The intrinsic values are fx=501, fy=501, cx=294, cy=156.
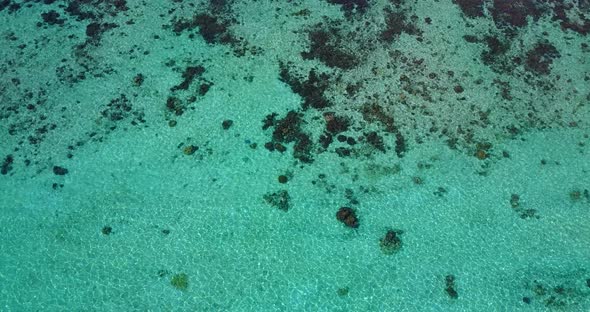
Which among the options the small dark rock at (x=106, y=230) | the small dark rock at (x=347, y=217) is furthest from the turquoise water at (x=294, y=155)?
the small dark rock at (x=106, y=230)

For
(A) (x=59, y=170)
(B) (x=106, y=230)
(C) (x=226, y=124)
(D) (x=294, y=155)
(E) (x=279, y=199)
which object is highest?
(C) (x=226, y=124)

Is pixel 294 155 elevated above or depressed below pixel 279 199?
above

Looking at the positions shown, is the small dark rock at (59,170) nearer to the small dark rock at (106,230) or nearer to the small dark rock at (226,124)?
the small dark rock at (106,230)

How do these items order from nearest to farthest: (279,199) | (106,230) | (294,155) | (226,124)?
(106,230), (279,199), (294,155), (226,124)

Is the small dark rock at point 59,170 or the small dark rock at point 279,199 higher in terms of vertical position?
the small dark rock at point 279,199

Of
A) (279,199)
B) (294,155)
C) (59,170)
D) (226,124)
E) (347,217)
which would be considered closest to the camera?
(347,217)

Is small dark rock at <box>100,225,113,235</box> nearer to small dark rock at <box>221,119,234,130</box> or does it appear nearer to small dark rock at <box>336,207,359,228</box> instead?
small dark rock at <box>221,119,234,130</box>

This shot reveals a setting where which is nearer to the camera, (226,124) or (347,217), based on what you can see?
(347,217)

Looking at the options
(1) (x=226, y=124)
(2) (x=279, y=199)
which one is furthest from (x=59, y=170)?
(2) (x=279, y=199)

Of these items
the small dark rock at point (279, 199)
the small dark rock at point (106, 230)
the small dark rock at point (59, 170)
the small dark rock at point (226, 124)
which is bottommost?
the small dark rock at point (106, 230)

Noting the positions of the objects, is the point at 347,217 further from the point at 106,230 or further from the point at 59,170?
the point at 59,170
